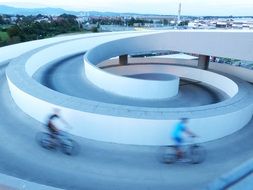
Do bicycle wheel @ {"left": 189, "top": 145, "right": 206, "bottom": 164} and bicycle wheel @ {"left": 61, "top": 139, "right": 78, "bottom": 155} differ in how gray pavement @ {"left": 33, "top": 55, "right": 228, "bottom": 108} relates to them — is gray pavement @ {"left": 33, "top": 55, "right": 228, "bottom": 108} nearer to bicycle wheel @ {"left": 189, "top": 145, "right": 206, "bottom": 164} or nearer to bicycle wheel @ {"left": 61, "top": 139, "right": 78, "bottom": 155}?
bicycle wheel @ {"left": 61, "top": 139, "right": 78, "bottom": 155}

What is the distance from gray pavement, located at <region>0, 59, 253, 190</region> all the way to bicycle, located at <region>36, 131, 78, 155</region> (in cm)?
18

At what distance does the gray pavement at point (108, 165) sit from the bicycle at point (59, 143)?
0.18 meters

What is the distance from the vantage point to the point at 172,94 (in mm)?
17484

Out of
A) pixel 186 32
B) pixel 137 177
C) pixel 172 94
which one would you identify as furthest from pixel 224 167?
pixel 186 32

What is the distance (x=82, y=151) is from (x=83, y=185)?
1692 mm

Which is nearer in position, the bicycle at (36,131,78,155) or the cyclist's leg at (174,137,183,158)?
the cyclist's leg at (174,137,183,158)

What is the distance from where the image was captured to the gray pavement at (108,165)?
7.65 m

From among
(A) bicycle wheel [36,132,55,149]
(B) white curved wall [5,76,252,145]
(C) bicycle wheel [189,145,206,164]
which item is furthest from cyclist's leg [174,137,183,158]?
(A) bicycle wheel [36,132,55,149]

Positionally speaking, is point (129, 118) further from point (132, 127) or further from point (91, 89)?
point (91, 89)

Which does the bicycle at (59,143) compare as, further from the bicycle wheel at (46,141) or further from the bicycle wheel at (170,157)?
the bicycle wheel at (170,157)

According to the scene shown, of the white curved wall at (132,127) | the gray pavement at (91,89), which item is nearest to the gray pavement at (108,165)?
the white curved wall at (132,127)

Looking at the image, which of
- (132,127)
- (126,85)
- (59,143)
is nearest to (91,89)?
(126,85)

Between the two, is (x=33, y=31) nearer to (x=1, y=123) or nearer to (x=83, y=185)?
(x=1, y=123)

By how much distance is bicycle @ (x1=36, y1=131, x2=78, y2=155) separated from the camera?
882cm
